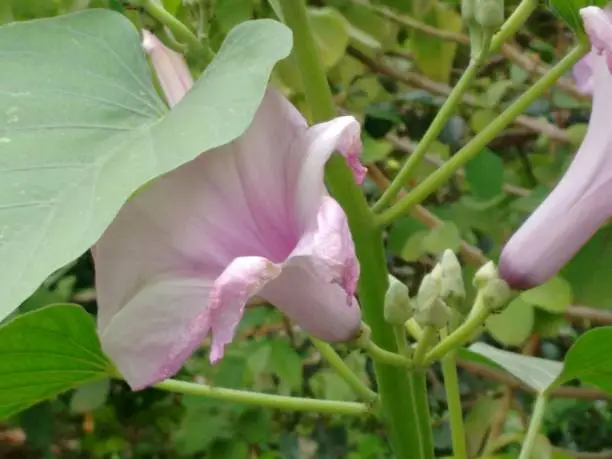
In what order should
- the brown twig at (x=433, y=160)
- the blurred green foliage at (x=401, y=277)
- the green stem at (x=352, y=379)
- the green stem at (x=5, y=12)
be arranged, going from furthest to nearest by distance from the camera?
the brown twig at (x=433, y=160) < the blurred green foliage at (x=401, y=277) < the green stem at (x=5, y=12) < the green stem at (x=352, y=379)

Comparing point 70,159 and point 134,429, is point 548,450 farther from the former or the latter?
point 134,429

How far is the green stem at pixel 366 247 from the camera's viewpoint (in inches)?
18.5

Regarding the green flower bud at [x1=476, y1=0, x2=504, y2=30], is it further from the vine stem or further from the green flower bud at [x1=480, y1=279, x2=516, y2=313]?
the green flower bud at [x1=480, y1=279, x2=516, y2=313]

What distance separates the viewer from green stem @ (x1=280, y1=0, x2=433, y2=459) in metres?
0.47

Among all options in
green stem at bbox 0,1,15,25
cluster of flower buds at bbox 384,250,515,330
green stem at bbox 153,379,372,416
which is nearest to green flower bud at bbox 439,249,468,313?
cluster of flower buds at bbox 384,250,515,330

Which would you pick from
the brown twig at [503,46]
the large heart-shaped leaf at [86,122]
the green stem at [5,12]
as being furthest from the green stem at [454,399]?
the brown twig at [503,46]

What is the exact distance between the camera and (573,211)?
0.43 metres

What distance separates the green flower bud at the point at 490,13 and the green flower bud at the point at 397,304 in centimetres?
12

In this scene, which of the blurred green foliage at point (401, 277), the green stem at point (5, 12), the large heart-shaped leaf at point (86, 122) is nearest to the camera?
the large heart-shaped leaf at point (86, 122)

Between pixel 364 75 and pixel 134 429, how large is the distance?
57 cm

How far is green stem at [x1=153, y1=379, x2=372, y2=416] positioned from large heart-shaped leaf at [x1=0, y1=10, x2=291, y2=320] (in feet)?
0.59

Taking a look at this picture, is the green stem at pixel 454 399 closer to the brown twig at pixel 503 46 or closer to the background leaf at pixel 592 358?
the background leaf at pixel 592 358

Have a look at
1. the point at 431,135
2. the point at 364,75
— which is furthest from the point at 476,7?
the point at 364,75

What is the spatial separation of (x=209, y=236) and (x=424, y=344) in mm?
116
